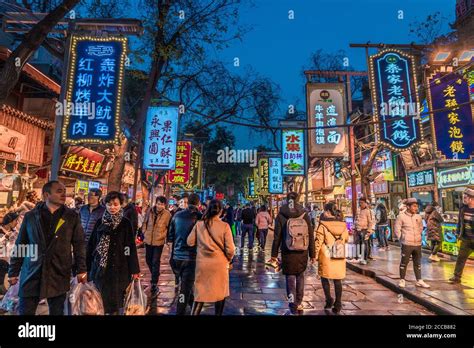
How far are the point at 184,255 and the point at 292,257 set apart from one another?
1.78 m

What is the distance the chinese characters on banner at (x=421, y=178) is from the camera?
40.4 feet

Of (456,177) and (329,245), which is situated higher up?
(456,177)

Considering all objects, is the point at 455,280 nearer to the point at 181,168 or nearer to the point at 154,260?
the point at 154,260

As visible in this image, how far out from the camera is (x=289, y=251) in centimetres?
508

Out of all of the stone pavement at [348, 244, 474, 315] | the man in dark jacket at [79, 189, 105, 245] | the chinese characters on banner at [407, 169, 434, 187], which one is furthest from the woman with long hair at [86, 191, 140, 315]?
the chinese characters on banner at [407, 169, 434, 187]

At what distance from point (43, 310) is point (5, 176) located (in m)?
7.21

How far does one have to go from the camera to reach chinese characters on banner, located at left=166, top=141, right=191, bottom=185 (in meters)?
19.0

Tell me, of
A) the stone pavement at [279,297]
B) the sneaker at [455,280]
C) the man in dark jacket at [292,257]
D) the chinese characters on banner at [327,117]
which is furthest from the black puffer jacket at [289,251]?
the chinese characters on banner at [327,117]

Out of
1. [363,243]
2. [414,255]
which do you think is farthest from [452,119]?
A: [414,255]

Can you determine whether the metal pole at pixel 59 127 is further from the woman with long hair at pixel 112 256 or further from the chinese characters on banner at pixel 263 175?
the chinese characters on banner at pixel 263 175

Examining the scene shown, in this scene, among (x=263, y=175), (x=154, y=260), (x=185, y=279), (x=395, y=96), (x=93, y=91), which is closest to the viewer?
(x=185, y=279)

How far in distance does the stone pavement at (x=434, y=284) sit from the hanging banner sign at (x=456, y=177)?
2650mm

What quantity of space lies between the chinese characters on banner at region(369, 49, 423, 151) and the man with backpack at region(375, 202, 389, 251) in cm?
353
